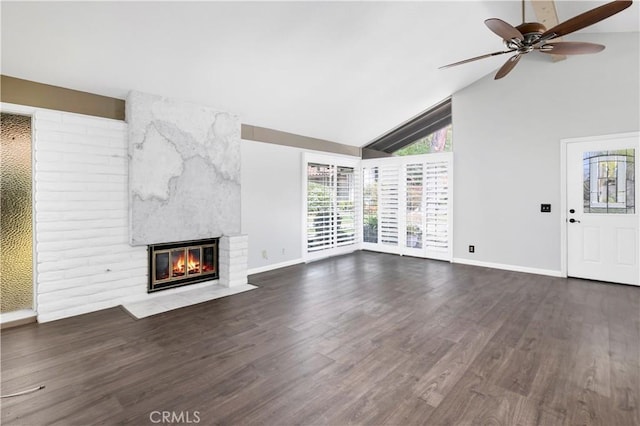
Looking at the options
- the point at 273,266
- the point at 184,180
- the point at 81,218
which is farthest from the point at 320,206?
the point at 81,218

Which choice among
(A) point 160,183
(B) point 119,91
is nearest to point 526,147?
(A) point 160,183

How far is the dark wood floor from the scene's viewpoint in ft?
6.27

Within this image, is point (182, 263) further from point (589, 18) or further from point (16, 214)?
point (589, 18)

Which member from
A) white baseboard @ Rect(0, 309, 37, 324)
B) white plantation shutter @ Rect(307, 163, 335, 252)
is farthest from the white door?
white baseboard @ Rect(0, 309, 37, 324)

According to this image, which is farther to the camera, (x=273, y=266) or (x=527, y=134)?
(x=273, y=266)

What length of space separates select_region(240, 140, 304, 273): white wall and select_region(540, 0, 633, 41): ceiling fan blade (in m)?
3.87

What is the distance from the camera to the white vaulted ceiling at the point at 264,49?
2875mm

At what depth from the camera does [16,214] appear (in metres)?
3.19

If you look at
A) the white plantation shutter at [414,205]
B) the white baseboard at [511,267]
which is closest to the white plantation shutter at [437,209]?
the white plantation shutter at [414,205]

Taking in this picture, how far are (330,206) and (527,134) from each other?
3657 mm

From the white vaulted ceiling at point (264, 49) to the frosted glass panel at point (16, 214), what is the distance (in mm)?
592

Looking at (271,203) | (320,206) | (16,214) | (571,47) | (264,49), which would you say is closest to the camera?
(571,47)

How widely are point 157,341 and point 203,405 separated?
1.13 m

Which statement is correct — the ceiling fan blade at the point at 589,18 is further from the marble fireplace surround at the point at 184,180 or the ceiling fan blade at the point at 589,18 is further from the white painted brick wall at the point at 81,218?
the white painted brick wall at the point at 81,218
